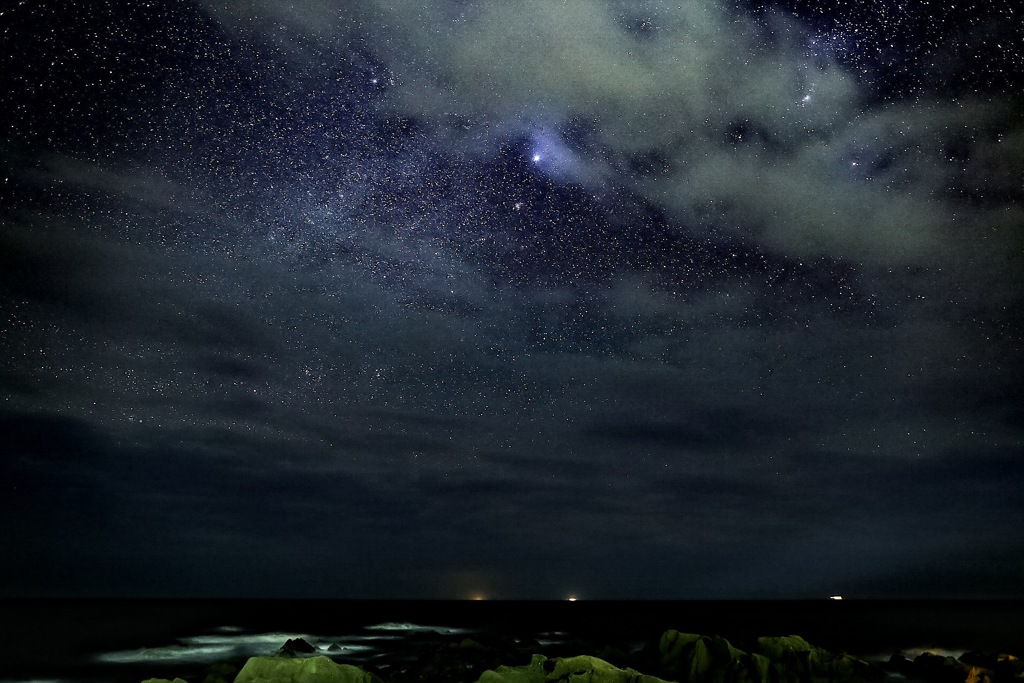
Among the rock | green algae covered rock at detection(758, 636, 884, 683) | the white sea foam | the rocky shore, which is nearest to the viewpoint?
the rocky shore

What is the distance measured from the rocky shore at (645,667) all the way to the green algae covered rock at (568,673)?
0.02m

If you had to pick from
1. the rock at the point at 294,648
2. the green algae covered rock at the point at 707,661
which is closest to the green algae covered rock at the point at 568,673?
the green algae covered rock at the point at 707,661

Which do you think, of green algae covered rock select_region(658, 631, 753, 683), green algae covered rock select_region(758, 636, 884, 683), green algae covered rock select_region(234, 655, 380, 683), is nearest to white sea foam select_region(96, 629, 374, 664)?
green algae covered rock select_region(658, 631, 753, 683)

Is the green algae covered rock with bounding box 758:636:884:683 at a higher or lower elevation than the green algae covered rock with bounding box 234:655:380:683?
lower

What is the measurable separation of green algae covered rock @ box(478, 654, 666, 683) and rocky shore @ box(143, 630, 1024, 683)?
0.08ft

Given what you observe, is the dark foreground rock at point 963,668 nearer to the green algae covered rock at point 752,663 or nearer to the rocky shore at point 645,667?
the rocky shore at point 645,667

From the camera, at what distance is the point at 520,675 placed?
17.4 meters

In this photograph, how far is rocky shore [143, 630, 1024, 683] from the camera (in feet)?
55.0

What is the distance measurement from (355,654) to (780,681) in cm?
4216

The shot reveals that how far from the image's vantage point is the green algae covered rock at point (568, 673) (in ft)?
54.6

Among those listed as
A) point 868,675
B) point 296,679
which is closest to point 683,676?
point 868,675

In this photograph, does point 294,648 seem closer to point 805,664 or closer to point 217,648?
point 217,648

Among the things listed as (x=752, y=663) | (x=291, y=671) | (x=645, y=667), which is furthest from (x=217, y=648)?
(x=291, y=671)

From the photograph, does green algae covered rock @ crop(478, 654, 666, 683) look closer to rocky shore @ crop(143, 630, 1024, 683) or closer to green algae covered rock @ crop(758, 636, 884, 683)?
rocky shore @ crop(143, 630, 1024, 683)
